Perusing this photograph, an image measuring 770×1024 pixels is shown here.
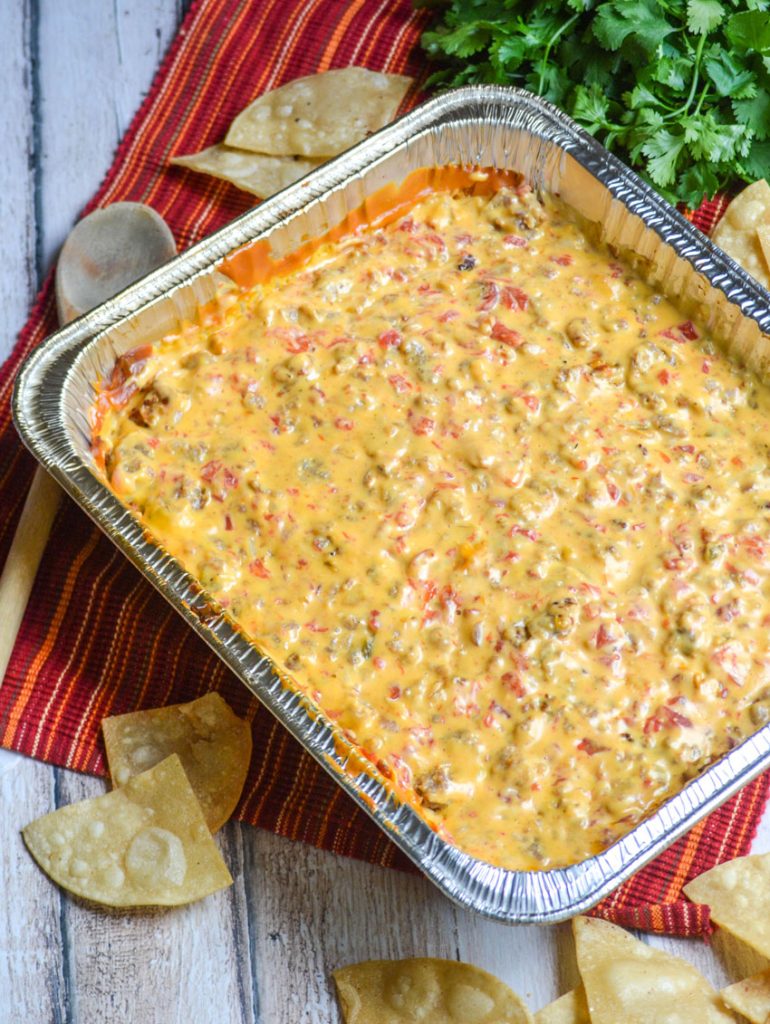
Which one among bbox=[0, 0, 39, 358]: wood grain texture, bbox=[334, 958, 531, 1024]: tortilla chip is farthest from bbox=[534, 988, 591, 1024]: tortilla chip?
bbox=[0, 0, 39, 358]: wood grain texture

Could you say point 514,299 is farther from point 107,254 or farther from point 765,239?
point 107,254

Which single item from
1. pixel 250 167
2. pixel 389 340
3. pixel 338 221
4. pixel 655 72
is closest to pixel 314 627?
pixel 389 340

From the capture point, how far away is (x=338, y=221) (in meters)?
3.22

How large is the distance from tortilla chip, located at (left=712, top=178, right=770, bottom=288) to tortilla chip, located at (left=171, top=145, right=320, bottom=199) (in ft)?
3.55

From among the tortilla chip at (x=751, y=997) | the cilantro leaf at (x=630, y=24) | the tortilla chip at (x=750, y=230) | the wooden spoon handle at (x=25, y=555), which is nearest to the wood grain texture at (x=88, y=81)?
the wooden spoon handle at (x=25, y=555)

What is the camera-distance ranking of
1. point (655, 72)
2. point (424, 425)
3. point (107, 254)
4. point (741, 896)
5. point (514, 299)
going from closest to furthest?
point (741, 896), point (424, 425), point (514, 299), point (655, 72), point (107, 254)

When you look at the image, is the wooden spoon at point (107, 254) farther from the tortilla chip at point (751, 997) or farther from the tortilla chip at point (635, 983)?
the tortilla chip at point (751, 997)

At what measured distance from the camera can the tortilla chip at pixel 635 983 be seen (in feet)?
9.00

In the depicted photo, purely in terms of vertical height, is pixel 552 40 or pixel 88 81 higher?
pixel 552 40

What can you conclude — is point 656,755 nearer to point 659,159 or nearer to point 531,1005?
point 531,1005

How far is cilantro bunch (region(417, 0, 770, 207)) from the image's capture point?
10.9ft

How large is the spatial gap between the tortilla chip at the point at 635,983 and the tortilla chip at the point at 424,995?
0.16m

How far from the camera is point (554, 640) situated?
2725 mm

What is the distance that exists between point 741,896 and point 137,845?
129cm
